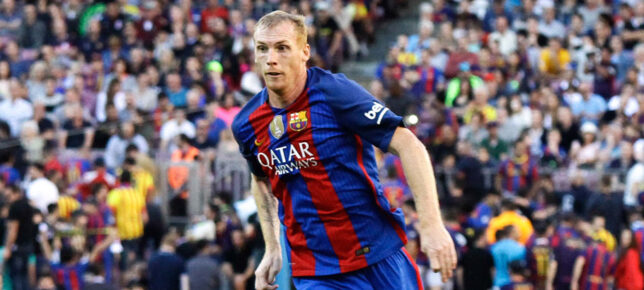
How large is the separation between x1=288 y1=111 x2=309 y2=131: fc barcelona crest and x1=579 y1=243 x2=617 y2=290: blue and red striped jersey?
721 centimetres

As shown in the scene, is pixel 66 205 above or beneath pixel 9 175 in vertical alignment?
beneath

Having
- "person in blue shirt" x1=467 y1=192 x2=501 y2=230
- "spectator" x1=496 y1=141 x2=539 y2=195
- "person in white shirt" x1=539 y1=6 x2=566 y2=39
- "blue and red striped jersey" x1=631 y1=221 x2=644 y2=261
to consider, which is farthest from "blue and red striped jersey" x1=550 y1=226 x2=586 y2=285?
"person in white shirt" x1=539 y1=6 x2=566 y2=39

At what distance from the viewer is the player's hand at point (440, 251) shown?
5.04 meters

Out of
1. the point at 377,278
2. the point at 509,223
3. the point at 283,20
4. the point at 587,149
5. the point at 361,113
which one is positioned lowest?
the point at 509,223

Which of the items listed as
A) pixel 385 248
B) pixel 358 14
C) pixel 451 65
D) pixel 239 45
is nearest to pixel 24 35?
pixel 239 45

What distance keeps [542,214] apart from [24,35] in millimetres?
10797

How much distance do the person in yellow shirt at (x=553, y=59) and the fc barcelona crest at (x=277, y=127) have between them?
1166cm

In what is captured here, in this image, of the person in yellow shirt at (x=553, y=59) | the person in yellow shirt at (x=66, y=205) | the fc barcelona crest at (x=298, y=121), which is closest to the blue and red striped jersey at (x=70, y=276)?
the person in yellow shirt at (x=66, y=205)

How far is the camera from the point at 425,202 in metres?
5.19

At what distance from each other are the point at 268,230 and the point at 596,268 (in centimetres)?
675

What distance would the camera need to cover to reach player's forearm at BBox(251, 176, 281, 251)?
6.06 m

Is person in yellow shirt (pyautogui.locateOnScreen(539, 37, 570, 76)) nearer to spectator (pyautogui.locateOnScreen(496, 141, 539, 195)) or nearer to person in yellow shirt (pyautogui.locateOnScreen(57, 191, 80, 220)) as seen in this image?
spectator (pyautogui.locateOnScreen(496, 141, 539, 195))

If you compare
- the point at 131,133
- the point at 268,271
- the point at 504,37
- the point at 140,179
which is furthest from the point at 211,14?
the point at 268,271

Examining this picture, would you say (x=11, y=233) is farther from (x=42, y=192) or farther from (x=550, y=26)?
(x=550, y=26)
